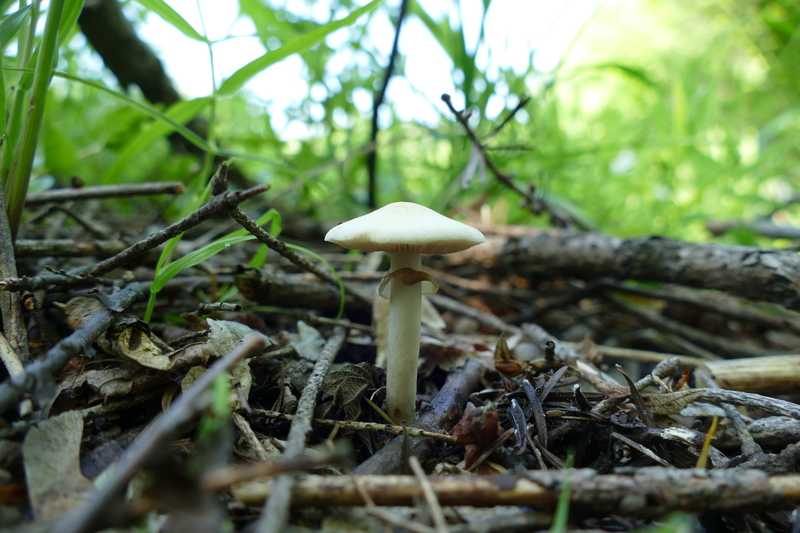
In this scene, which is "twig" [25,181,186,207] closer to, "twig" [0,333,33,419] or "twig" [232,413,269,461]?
"twig" [0,333,33,419]

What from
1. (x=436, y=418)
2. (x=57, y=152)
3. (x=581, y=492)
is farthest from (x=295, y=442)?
(x=57, y=152)

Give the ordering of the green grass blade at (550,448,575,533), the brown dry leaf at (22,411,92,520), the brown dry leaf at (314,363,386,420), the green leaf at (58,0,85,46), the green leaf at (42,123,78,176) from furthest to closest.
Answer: the green leaf at (42,123,78,176) < the green leaf at (58,0,85,46) < the brown dry leaf at (314,363,386,420) < the brown dry leaf at (22,411,92,520) < the green grass blade at (550,448,575,533)

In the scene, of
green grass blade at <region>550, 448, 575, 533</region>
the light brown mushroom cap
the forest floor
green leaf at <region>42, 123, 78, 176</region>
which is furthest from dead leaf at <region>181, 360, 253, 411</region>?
green leaf at <region>42, 123, 78, 176</region>

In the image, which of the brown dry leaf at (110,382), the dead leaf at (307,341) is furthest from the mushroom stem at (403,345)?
the brown dry leaf at (110,382)

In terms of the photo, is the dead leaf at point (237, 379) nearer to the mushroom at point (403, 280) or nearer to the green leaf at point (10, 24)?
the mushroom at point (403, 280)

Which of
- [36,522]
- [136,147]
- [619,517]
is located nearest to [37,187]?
[136,147]

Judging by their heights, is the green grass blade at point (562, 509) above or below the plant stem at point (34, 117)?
below

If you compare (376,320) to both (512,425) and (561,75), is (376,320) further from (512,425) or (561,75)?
(561,75)
